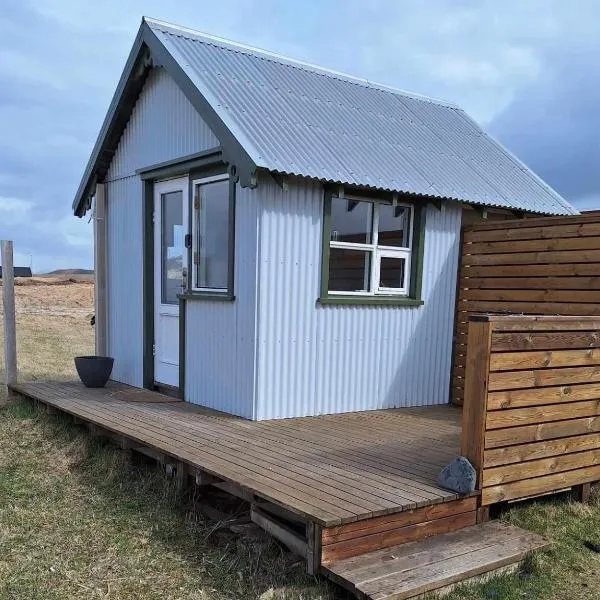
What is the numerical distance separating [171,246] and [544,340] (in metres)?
4.26

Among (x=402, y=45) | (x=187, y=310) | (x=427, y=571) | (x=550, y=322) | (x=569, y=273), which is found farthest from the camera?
(x=402, y=45)

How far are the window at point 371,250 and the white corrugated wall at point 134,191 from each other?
1.62 meters

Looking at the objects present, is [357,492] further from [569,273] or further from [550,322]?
[569,273]

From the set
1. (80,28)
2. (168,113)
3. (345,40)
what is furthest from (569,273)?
(80,28)

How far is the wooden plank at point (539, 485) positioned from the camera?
12.5 ft

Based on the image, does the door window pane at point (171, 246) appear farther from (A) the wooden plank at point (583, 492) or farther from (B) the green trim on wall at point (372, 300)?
(A) the wooden plank at point (583, 492)

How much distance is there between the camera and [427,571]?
311 centimetres

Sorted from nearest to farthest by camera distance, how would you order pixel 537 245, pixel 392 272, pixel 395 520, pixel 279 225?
pixel 395 520 < pixel 279 225 < pixel 537 245 < pixel 392 272

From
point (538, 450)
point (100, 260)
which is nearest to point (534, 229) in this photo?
point (538, 450)

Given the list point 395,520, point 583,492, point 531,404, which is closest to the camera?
point 395,520

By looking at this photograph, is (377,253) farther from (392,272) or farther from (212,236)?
(212,236)

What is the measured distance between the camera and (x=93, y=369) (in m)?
6.92

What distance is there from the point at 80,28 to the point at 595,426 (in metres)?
12.3

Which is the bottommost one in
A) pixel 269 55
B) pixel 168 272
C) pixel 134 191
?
pixel 168 272
